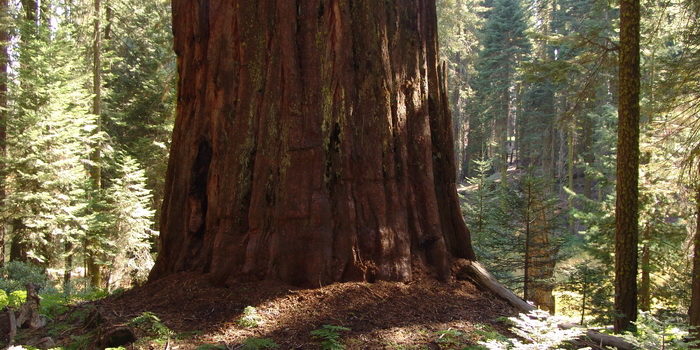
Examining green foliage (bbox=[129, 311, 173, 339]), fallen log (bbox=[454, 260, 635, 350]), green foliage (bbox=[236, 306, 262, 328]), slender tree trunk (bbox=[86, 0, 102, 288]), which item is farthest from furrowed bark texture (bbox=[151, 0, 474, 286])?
slender tree trunk (bbox=[86, 0, 102, 288])

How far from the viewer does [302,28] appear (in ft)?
15.6

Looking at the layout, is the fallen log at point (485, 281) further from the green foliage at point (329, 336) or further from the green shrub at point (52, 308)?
the green shrub at point (52, 308)

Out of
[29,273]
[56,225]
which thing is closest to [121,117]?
[56,225]

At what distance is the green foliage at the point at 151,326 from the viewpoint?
3.58m

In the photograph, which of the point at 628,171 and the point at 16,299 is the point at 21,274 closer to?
the point at 16,299

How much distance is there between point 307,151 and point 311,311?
1.45 m

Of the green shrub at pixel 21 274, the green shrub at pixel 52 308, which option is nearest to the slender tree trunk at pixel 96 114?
the green shrub at pixel 21 274

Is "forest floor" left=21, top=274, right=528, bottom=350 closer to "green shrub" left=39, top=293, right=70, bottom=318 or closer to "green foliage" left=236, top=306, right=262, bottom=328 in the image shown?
"green foliage" left=236, top=306, right=262, bottom=328

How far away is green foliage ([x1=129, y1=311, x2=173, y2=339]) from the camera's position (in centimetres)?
358

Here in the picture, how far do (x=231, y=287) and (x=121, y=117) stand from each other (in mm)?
18501

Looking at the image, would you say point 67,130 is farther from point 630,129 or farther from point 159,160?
point 630,129

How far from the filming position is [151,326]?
3773 millimetres

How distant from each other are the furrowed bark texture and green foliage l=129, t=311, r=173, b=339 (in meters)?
0.76

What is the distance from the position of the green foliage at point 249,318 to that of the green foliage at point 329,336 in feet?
1.71
